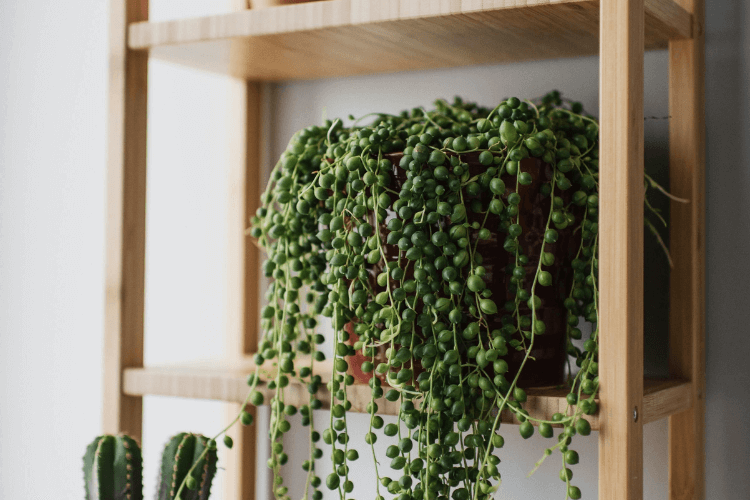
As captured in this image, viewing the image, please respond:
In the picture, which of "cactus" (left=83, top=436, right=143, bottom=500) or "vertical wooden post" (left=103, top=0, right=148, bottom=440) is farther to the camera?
"vertical wooden post" (left=103, top=0, right=148, bottom=440)

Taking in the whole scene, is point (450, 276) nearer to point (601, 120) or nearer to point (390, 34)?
point (601, 120)

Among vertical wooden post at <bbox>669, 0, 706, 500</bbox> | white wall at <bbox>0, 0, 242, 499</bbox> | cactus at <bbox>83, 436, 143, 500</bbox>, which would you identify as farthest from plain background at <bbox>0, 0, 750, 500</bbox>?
cactus at <bbox>83, 436, 143, 500</bbox>

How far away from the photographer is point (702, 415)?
0.99 metres

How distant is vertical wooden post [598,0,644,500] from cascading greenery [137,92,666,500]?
3cm

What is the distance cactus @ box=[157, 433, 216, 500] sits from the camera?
0.95 meters

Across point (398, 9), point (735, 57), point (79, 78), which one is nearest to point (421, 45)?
point (398, 9)

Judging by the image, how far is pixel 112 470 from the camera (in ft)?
3.13

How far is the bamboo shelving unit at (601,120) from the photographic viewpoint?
30.0 inches

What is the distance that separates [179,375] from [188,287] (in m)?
0.40

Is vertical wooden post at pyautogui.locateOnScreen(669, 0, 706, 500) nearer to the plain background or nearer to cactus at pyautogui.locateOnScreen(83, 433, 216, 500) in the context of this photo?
the plain background

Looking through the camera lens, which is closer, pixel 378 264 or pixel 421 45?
pixel 378 264

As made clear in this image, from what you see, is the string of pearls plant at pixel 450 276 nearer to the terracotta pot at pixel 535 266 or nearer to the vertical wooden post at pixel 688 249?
the terracotta pot at pixel 535 266

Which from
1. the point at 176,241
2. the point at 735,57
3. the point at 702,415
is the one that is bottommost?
the point at 702,415

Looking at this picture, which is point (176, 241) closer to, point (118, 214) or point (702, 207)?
point (118, 214)
